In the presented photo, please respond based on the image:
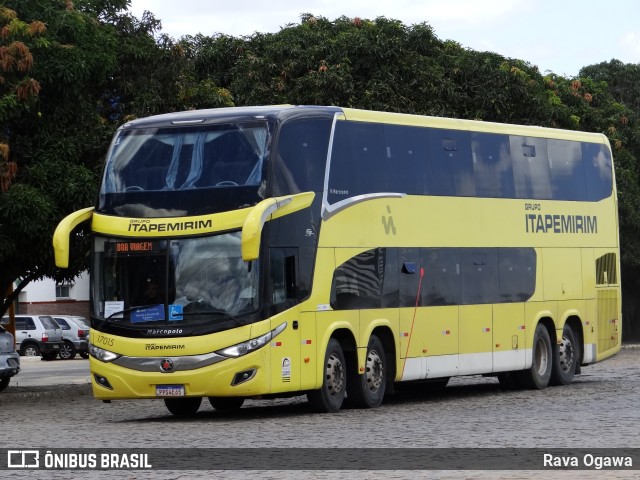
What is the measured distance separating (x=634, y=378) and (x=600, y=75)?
38.0 metres

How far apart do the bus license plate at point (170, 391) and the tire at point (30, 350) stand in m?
38.0

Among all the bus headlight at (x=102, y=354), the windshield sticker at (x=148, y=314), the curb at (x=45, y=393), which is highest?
the windshield sticker at (x=148, y=314)

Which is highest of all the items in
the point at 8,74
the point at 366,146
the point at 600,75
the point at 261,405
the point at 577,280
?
the point at 600,75

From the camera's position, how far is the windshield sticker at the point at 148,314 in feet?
67.6

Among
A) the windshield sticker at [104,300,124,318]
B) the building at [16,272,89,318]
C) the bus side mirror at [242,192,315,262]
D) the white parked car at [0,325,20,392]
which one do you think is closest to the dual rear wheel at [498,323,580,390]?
the bus side mirror at [242,192,315,262]

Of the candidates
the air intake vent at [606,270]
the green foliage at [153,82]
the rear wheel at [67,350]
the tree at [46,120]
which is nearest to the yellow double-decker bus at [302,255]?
the air intake vent at [606,270]

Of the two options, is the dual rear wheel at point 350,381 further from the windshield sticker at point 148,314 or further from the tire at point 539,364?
the tire at point 539,364

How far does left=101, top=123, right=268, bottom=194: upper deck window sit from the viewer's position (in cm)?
2066

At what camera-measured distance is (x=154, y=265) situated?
2077cm

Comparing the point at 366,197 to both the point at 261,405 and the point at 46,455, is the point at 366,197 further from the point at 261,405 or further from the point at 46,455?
the point at 46,455

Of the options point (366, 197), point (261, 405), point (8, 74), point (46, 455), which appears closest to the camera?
point (46, 455)

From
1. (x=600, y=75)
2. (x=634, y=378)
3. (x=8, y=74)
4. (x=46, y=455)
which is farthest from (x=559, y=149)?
(x=600, y=75)

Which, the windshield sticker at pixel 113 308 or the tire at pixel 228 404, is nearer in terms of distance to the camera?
the windshield sticker at pixel 113 308

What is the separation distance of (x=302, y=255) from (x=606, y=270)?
10.0 m
